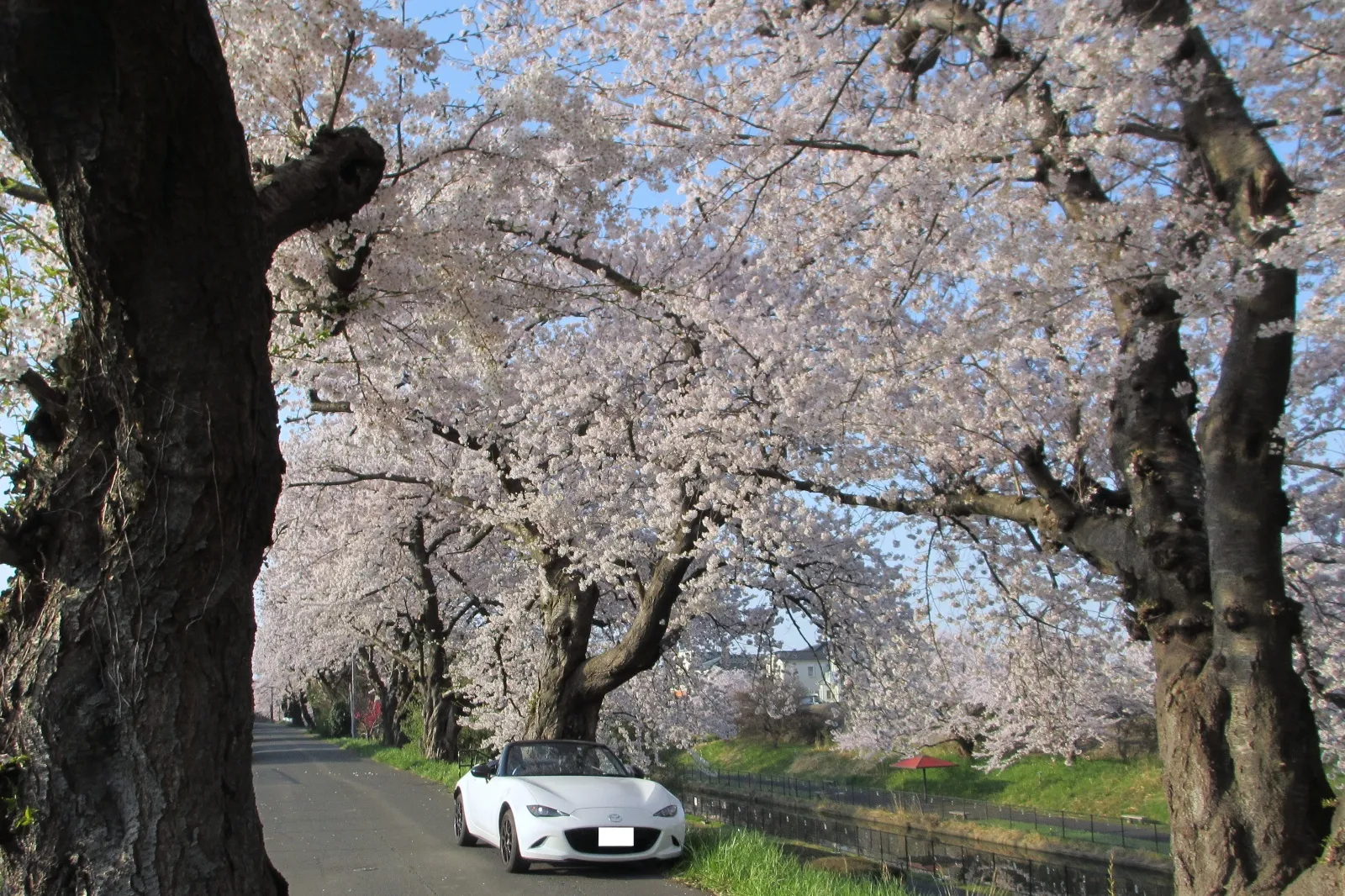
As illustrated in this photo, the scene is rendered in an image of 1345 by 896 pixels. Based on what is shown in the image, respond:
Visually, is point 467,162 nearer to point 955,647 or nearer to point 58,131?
point 58,131

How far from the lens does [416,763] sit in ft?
77.7

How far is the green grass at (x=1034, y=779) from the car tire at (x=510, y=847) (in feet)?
67.1

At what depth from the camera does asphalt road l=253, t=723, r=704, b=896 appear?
7.77 m

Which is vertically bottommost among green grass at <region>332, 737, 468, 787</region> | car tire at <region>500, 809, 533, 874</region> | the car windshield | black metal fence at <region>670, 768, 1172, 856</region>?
black metal fence at <region>670, 768, 1172, 856</region>

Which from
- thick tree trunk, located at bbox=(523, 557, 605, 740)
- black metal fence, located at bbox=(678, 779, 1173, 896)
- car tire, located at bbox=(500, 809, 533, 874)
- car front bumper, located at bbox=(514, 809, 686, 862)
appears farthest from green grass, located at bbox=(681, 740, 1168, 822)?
car tire, located at bbox=(500, 809, 533, 874)

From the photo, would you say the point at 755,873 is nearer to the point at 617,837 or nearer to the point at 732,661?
the point at 617,837

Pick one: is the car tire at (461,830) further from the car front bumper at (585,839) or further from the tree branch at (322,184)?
the tree branch at (322,184)

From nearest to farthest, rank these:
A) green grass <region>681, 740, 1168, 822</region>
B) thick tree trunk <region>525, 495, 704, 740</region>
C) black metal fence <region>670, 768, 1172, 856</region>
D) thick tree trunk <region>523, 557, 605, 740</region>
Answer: thick tree trunk <region>525, 495, 704, 740</region>
thick tree trunk <region>523, 557, 605, 740</region>
black metal fence <region>670, 768, 1172, 856</region>
green grass <region>681, 740, 1168, 822</region>

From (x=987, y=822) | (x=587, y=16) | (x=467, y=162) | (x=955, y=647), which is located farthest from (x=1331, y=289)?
(x=987, y=822)

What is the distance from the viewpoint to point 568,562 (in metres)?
14.4

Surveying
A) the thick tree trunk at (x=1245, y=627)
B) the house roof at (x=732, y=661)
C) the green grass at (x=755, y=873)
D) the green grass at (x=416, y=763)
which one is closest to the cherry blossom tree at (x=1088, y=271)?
the thick tree trunk at (x=1245, y=627)

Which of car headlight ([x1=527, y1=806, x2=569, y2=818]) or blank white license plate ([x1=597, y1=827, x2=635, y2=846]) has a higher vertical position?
car headlight ([x1=527, y1=806, x2=569, y2=818])

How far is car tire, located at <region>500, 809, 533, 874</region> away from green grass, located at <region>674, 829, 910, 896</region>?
137 centimetres

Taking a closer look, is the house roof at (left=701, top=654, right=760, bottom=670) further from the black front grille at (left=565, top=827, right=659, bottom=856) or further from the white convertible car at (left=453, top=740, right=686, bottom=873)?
the black front grille at (left=565, top=827, right=659, bottom=856)
